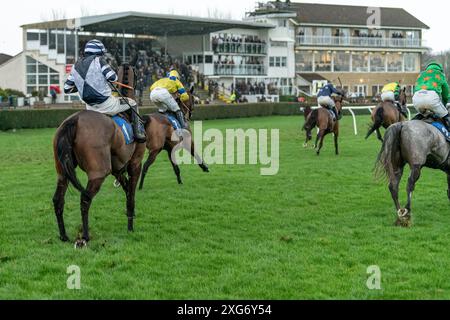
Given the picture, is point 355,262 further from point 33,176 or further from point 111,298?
point 33,176

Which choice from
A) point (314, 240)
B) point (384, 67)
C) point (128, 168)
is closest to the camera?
point (314, 240)

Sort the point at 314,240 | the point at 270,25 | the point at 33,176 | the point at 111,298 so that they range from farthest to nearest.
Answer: the point at 270,25 → the point at 33,176 → the point at 314,240 → the point at 111,298

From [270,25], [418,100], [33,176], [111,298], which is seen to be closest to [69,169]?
[111,298]

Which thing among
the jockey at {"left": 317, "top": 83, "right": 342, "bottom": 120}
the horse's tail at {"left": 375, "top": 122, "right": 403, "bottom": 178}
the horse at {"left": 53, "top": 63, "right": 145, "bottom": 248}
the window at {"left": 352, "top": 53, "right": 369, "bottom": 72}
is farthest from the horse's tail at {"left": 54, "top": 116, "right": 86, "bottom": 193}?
the window at {"left": 352, "top": 53, "right": 369, "bottom": 72}

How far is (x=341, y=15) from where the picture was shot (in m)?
59.1

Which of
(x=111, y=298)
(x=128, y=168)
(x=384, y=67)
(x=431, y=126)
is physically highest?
(x=384, y=67)

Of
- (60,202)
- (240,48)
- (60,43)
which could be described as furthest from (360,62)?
(60,202)

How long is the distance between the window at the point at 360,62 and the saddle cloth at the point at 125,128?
53729 millimetres

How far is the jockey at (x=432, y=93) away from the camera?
26.3 feet

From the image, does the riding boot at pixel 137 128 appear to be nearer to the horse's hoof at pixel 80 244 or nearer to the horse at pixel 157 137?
the horse's hoof at pixel 80 244

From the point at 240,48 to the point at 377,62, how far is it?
18164 mm

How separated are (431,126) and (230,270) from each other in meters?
3.65

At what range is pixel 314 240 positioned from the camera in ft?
22.8

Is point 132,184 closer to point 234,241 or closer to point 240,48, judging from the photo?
point 234,241
